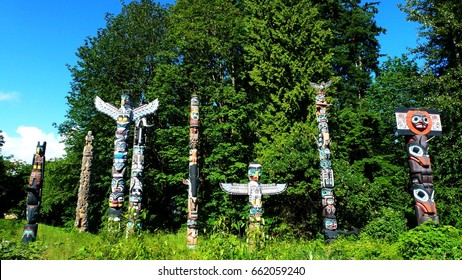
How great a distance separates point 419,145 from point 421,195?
1.73 metres

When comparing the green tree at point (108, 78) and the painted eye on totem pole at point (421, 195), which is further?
the green tree at point (108, 78)

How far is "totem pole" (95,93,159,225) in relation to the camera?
1172 cm

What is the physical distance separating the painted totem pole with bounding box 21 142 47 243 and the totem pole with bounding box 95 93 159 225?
2180mm

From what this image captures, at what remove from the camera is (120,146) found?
40.9 ft

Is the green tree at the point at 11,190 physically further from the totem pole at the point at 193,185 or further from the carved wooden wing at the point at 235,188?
the carved wooden wing at the point at 235,188

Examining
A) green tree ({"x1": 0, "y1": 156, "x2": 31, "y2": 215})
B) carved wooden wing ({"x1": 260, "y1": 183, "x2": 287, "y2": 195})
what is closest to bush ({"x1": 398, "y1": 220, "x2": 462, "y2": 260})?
carved wooden wing ({"x1": 260, "y1": 183, "x2": 287, "y2": 195})

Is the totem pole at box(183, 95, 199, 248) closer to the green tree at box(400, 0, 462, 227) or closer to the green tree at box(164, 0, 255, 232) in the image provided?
the green tree at box(164, 0, 255, 232)

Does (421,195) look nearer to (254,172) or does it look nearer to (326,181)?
(326,181)

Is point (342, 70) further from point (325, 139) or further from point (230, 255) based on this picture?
point (230, 255)

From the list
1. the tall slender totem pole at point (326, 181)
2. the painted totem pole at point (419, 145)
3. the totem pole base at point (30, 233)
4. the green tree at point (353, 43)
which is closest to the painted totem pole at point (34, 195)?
the totem pole base at point (30, 233)

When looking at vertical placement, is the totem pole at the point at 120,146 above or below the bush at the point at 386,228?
above

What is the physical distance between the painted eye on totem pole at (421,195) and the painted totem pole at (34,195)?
39.0 feet

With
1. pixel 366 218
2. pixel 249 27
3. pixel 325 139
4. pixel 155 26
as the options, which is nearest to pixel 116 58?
pixel 155 26

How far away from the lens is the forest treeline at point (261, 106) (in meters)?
15.0
